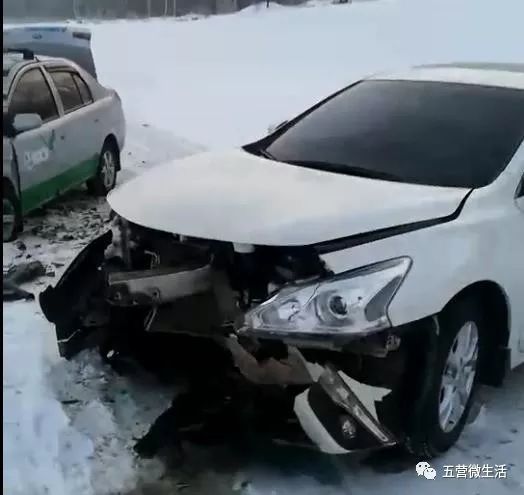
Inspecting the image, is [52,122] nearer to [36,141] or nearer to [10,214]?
[36,141]

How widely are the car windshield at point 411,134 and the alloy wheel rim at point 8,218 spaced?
1.01 meters

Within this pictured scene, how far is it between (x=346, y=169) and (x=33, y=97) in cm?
102

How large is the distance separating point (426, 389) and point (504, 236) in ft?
1.82

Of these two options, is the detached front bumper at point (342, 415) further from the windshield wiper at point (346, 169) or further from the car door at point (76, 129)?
the car door at point (76, 129)

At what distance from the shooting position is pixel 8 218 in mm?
2506

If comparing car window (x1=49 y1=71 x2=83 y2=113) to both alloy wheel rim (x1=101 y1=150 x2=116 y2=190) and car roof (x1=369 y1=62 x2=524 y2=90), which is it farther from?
car roof (x1=369 y1=62 x2=524 y2=90)

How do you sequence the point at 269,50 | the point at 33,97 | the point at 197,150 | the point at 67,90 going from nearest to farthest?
the point at 33,97 < the point at 67,90 < the point at 269,50 < the point at 197,150

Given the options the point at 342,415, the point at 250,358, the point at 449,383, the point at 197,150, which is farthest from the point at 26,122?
the point at 449,383

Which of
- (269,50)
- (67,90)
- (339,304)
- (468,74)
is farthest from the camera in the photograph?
(468,74)

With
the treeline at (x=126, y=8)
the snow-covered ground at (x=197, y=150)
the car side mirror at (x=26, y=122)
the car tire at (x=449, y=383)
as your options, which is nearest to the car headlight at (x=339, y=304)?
the car tire at (x=449, y=383)

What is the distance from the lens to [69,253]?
9.43 feet

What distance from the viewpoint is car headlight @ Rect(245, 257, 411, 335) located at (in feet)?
8.05

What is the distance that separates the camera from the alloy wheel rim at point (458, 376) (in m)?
2.71

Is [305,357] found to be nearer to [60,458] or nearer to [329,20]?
[60,458]
